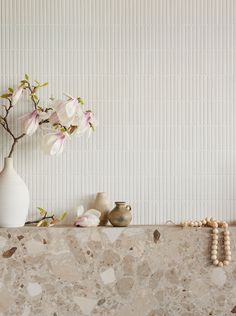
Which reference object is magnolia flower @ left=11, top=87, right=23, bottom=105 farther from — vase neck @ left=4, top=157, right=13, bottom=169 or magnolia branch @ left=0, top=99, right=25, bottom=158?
vase neck @ left=4, top=157, right=13, bottom=169

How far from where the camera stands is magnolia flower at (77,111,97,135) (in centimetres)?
203

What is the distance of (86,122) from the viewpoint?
204 cm

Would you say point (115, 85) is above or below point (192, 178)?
above

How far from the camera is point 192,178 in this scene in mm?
2170

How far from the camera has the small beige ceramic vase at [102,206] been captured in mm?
2082

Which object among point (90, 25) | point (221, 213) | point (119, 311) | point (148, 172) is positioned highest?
point (90, 25)

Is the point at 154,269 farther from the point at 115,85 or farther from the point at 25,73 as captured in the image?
the point at 25,73

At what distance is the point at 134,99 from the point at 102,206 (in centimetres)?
43

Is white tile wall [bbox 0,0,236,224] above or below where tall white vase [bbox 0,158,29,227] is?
above

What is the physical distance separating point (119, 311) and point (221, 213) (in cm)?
54

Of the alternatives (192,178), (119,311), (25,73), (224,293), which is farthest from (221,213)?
(25,73)

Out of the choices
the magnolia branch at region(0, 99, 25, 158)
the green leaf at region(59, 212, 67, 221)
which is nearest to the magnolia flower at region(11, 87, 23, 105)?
the magnolia branch at region(0, 99, 25, 158)

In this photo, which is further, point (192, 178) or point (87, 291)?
point (192, 178)

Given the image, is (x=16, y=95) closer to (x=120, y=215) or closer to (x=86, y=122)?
(x=86, y=122)
